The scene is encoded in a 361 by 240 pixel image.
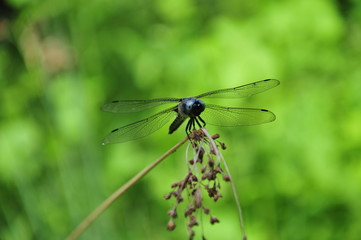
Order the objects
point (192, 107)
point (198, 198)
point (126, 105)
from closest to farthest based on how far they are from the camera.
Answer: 1. point (198, 198)
2. point (192, 107)
3. point (126, 105)

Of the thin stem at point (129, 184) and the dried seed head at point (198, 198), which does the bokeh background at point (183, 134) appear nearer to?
the thin stem at point (129, 184)

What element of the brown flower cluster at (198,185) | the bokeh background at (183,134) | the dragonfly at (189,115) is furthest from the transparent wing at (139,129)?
the bokeh background at (183,134)

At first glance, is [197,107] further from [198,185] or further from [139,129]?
[198,185]

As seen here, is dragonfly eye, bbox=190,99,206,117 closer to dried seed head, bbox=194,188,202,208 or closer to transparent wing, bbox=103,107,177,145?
transparent wing, bbox=103,107,177,145

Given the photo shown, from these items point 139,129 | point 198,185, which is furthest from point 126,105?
point 198,185

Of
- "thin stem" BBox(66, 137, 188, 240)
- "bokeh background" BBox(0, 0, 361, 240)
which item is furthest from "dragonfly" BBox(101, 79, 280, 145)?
"bokeh background" BBox(0, 0, 361, 240)
